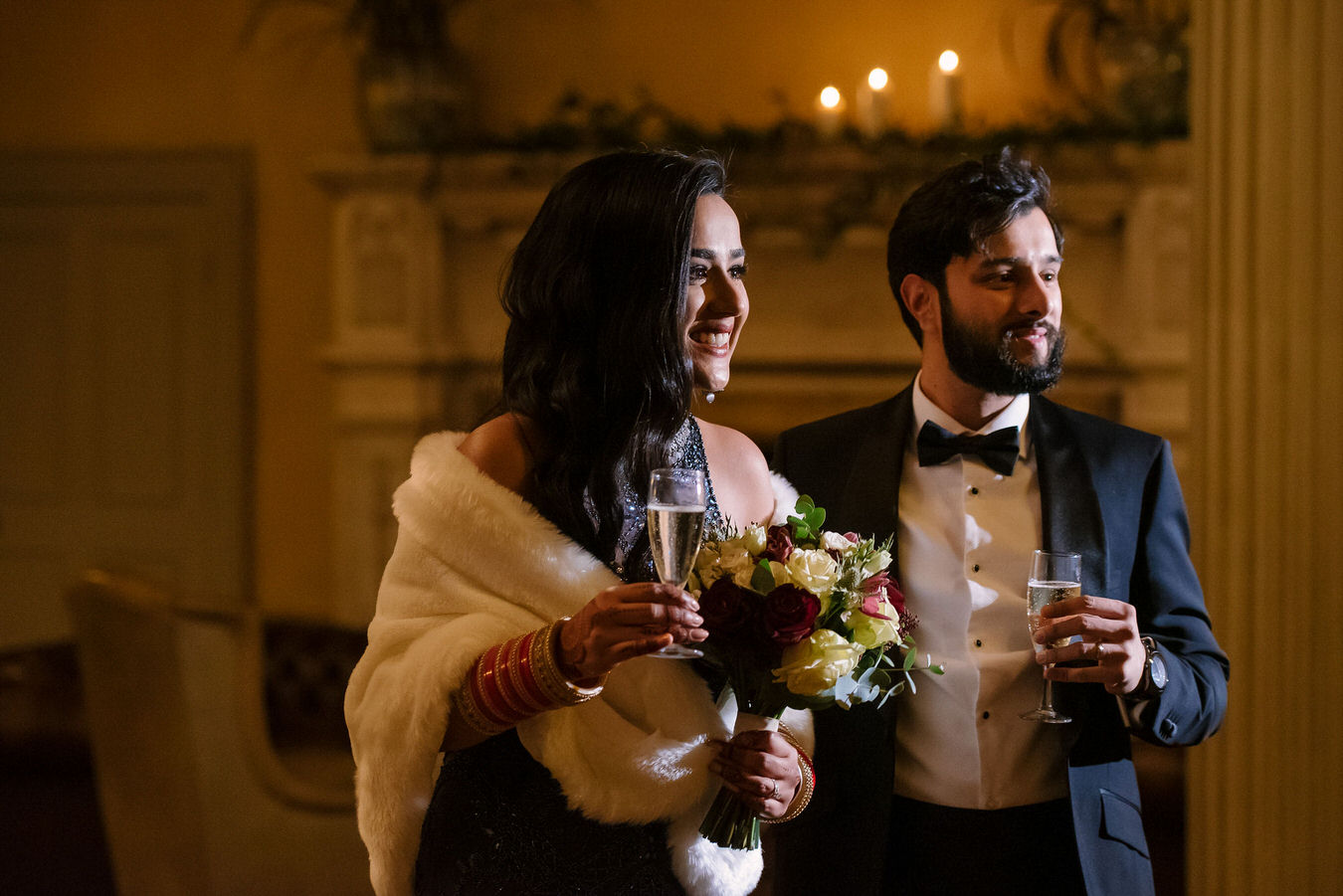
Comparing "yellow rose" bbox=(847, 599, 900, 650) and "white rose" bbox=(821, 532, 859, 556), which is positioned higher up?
"white rose" bbox=(821, 532, 859, 556)

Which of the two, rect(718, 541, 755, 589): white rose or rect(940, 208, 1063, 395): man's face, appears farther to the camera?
rect(940, 208, 1063, 395): man's face

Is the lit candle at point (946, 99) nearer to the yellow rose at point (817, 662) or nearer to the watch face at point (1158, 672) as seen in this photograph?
the watch face at point (1158, 672)

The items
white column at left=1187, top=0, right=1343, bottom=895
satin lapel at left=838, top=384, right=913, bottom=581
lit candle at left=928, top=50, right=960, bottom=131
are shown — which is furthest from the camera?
lit candle at left=928, top=50, right=960, bottom=131

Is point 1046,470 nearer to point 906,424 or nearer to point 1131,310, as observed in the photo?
point 906,424

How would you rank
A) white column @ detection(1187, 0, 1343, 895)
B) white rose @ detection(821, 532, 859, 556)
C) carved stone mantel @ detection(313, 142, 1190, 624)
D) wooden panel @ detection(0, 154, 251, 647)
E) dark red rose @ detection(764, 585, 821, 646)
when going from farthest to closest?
wooden panel @ detection(0, 154, 251, 647) → carved stone mantel @ detection(313, 142, 1190, 624) → white column @ detection(1187, 0, 1343, 895) → white rose @ detection(821, 532, 859, 556) → dark red rose @ detection(764, 585, 821, 646)

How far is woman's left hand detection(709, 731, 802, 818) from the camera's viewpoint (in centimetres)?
146

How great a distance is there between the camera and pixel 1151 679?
1.61 metres

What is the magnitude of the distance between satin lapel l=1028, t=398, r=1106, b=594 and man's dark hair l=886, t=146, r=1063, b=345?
0.28 metres

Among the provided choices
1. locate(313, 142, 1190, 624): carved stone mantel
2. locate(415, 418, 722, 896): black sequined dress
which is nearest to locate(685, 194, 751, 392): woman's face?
locate(415, 418, 722, 896): black sequined dress

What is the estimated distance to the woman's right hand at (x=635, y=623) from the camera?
127 centimetres

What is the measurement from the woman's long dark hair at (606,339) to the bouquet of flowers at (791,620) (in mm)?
161

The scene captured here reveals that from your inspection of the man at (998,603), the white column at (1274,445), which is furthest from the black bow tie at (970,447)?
the white column at (1274,445)

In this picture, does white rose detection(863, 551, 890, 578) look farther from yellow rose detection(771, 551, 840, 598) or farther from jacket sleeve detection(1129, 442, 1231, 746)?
jacket sleeve detection(1129, 442, 1231, 746)

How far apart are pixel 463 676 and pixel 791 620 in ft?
1.33
